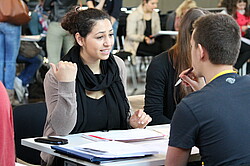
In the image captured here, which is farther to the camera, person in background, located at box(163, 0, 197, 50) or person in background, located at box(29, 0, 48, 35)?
person in background, located at box(29, 0, 48, 35)

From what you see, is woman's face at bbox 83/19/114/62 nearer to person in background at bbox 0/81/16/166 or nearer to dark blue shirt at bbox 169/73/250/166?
dark blue shirt at bbox 169/73/250/166

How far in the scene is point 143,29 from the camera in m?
8.54

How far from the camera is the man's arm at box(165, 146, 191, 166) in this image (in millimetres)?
2000

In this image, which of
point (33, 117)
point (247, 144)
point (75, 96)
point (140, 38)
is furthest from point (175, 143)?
point (140, 38)

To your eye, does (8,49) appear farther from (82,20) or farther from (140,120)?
(140,120)

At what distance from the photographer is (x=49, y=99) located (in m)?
2.82

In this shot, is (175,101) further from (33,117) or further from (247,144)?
(247,144)

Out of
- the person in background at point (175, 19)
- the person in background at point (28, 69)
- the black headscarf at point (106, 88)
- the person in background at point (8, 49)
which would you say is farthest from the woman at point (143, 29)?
the black headscarf at point (106, 88)

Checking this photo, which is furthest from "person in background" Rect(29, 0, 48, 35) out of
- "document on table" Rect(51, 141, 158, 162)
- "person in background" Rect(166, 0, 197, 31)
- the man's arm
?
the man's arm

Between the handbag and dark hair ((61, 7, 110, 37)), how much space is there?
255 centimetres

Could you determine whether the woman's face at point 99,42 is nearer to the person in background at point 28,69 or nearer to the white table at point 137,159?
the white table at point 137,159

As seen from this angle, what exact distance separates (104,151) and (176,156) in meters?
0.28

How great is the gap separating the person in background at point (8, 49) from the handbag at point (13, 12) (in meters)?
0.11

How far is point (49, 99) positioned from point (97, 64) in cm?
45
